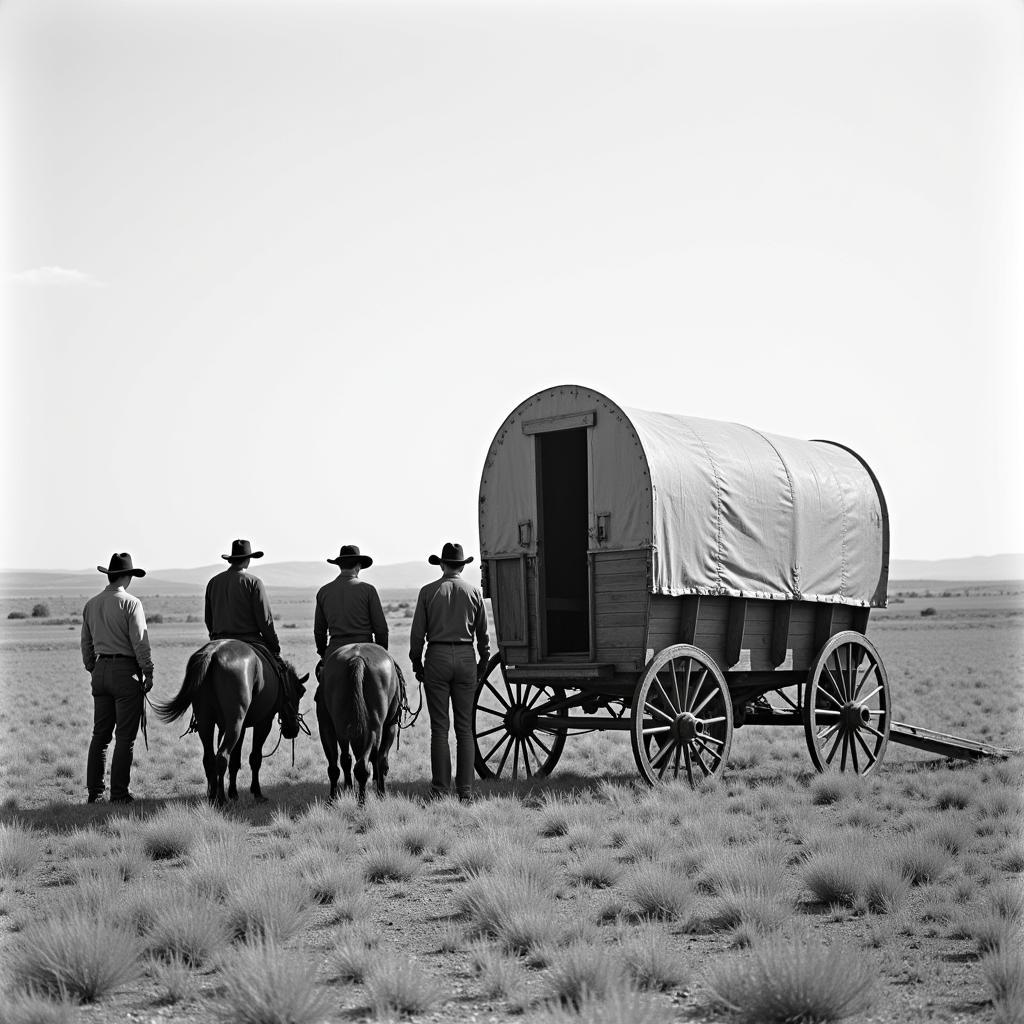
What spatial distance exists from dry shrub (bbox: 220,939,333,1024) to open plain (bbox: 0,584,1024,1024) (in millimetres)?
14

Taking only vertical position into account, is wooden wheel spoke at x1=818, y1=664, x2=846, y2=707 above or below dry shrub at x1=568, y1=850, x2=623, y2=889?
above

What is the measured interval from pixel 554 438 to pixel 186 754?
7.55 meters

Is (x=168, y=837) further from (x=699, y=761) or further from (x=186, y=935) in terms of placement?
(x=699, y=761)

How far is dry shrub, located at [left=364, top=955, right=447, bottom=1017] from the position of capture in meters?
5.79

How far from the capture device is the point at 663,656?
11758mm

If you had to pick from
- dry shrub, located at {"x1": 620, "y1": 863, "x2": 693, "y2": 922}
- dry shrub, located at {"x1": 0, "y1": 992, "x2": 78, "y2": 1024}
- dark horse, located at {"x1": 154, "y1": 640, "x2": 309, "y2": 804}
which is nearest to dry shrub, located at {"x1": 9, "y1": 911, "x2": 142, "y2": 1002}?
dry shrub, located at {"x1": 0, "y1": 992, "x2": 78, "y2": 1024}

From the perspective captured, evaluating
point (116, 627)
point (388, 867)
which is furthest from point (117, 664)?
point (388, 867)

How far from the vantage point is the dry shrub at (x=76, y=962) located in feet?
19.8

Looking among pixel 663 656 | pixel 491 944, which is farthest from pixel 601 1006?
pixel 663 656

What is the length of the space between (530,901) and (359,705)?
3.93 metres

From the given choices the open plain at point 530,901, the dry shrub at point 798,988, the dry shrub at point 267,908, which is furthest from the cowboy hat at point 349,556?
the dry shrub at point 798,988

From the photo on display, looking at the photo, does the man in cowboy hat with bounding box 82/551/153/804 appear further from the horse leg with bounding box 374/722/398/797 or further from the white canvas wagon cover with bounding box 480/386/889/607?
the white canvas wagon cover with bounding box 480/386/889/607

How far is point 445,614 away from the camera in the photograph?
11.9m

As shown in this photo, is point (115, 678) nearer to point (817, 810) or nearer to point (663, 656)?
point (663, 656)
